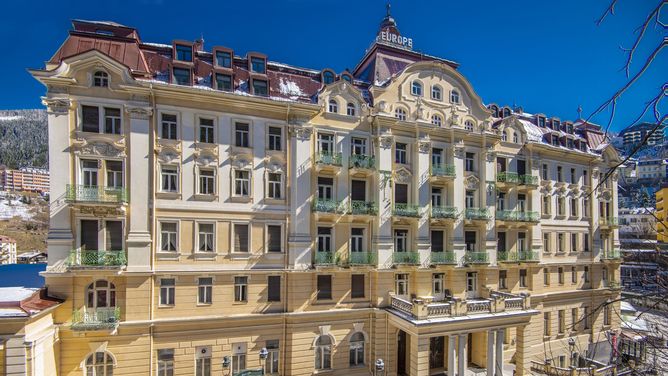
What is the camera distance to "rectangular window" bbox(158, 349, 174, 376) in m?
17.6

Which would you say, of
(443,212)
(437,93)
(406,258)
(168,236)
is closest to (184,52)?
(168,236)

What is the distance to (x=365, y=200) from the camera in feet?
71.2

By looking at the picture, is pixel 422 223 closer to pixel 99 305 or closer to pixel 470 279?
pixel 470 279

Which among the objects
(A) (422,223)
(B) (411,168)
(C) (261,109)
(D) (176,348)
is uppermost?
(C) (261,109)

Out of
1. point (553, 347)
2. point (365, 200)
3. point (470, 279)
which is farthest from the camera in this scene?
point (553, 347)

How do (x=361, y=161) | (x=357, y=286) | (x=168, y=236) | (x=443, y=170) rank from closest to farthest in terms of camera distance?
(x=168, y=236) < (x=361, y=161) < (x=357, y=286) < (x=443, y=170)

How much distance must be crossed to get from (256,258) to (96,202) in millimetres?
8515

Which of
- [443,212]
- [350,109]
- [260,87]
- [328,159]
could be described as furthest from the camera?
[443,212]

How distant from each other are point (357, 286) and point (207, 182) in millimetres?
A: 11179

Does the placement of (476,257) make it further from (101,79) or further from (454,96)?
(101,79)

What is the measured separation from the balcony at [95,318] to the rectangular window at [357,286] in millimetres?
12737

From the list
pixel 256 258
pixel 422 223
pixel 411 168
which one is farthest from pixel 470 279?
pixel 256 258

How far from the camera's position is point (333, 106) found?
21.4 metres

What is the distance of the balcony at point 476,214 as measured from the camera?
76.8 ft
